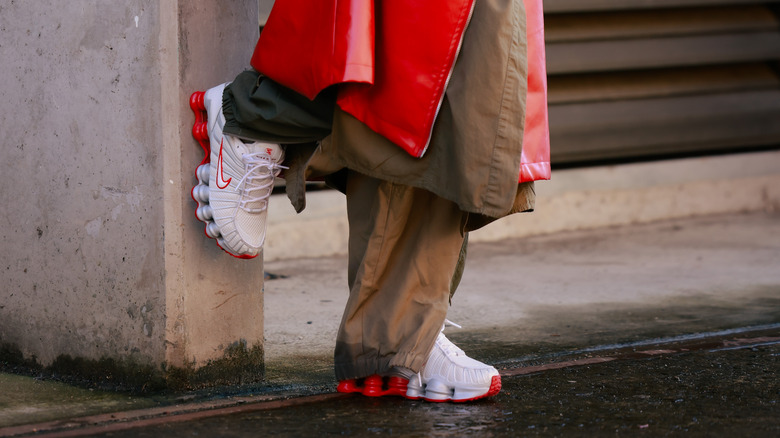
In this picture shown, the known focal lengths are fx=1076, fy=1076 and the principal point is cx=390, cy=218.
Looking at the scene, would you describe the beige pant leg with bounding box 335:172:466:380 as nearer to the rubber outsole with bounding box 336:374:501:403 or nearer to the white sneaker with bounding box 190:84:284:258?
the rubber outsole with bounding box 336:374:501:403

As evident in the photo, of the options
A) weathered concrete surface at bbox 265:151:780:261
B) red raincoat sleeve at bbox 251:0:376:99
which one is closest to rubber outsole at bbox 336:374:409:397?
red raincoat sleeve at bbox 251:0:376:99

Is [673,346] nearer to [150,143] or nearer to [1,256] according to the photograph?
[150,143]

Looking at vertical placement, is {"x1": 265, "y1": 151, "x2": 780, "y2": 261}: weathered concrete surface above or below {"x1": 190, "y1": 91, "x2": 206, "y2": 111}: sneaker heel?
below

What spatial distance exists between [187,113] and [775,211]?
4.39m

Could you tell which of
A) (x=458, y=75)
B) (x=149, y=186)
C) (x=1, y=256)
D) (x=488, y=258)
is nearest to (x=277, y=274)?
(x=488, y=258)

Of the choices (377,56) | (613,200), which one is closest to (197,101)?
(377,56)

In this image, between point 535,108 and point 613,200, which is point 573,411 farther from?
point 613,200

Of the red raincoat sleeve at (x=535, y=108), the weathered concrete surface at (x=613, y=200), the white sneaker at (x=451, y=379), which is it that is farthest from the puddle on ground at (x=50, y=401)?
the weathered concrete surface at (x=613, y=200)

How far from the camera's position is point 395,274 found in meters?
2.36

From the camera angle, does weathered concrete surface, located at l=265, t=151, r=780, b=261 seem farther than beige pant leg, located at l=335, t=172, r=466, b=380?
Yes

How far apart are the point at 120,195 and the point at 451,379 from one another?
0.83 meters

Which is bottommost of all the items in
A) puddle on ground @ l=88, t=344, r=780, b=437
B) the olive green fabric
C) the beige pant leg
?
puddle on ground @ l=88, t=344, r=780, b=437

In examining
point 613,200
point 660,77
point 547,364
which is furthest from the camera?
point 660,77

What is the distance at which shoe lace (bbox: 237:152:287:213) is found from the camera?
7.36 feet
